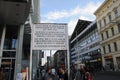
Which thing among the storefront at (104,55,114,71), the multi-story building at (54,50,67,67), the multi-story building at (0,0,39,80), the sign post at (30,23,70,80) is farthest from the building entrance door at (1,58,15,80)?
the storefront at (104,55,114,71)

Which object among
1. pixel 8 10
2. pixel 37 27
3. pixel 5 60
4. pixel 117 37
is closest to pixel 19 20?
pixel 8 10

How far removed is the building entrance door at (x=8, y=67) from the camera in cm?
1443

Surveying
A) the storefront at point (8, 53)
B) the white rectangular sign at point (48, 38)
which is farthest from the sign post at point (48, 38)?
the storefront at point (8, 53)

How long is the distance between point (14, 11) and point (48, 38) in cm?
693

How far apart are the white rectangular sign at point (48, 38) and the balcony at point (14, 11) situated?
4.90 m

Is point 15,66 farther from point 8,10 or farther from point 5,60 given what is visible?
point 8,10

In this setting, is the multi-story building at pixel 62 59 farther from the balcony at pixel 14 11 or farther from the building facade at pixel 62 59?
the balcony at pixel 14 11

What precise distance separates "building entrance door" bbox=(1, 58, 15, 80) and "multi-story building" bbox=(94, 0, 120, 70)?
77.2ft

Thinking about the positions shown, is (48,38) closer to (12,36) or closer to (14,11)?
(14,11)

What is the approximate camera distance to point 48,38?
20.9 ft

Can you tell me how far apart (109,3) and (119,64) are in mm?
14877

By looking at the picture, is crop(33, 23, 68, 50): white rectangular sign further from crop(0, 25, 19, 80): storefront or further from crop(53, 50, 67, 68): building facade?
crop(0, 25, 19, 80): storefront

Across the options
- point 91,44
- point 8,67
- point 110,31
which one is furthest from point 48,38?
point 91,44

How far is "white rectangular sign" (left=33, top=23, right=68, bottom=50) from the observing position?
20.6 feet
